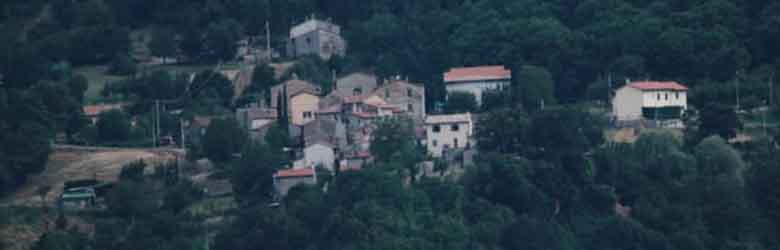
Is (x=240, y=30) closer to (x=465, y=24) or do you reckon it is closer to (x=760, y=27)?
(x=465, y=24)

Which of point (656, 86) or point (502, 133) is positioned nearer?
point (502, 133)

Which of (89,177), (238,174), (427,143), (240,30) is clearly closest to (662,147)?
(427,143)

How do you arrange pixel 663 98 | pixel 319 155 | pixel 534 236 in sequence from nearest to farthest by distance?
pixel 534 236 → pixel 319 155 → pixel 663 98

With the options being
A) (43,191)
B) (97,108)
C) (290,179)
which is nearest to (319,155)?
(290,179)

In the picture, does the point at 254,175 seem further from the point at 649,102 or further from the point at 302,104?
the point at 649,102

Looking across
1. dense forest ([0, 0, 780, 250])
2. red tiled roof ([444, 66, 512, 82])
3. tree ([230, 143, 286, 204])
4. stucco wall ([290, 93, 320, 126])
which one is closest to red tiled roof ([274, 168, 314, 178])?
tree ([230, 143, 286, 204])

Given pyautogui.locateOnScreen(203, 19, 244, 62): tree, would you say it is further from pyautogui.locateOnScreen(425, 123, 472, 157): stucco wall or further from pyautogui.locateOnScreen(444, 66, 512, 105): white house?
pyautogui.locateOnScreen(425, 123, 472, 157): stucco wall
